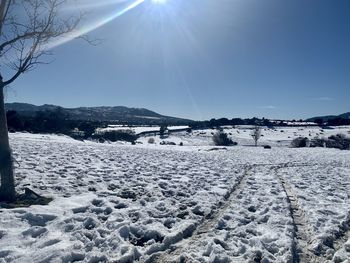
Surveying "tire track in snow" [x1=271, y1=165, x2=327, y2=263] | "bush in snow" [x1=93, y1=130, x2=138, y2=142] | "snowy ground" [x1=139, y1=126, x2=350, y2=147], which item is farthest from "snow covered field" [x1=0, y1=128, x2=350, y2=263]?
"snowy ground" [x1=139, y1=126, x2=350, y2=147]

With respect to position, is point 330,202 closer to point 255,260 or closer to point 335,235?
point 335,235

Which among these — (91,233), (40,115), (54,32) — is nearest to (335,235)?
(91,233)

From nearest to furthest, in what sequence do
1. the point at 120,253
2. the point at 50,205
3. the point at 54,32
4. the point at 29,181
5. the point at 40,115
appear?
the point at 120,253, the point at 50,205, the point at 54,32, the point at 29,181, the point at 40,115

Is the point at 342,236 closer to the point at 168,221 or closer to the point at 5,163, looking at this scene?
the point at 168,221

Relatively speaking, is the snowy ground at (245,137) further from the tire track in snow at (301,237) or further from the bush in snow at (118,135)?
the tire track in snow at (301,237)

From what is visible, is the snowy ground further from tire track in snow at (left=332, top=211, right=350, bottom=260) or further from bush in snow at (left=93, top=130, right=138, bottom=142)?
tire track in snow at (left=332, top=211, right=350, bottom=260)

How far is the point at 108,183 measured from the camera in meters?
13.4

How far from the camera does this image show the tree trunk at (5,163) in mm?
9164

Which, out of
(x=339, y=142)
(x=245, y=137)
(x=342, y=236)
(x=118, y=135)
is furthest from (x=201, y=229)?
(x=245, y=137)

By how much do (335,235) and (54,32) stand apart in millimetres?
10727

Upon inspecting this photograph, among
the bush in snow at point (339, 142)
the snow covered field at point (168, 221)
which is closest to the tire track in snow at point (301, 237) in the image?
the snow covered field at point (168, 221)

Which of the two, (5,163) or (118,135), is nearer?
(5,163)

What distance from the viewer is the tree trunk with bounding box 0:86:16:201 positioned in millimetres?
9164

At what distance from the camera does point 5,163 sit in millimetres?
9328
